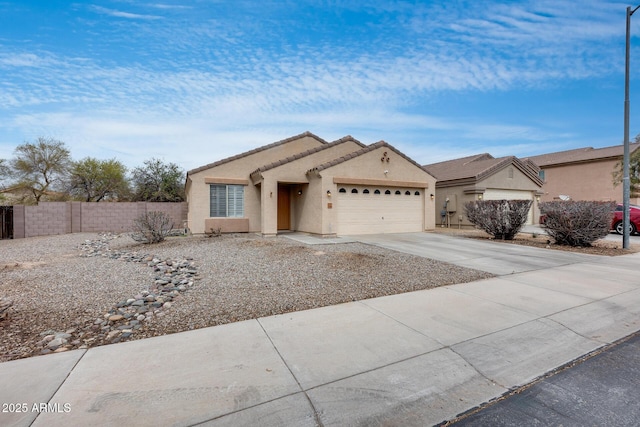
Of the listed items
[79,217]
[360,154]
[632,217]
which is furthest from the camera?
[79,217]

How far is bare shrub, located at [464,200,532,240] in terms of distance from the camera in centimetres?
1290

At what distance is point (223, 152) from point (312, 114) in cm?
1146

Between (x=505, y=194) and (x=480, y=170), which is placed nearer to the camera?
(x=480, y=170)

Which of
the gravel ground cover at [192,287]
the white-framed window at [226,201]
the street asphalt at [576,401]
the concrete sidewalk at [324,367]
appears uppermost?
the white-framed window at [226,201]

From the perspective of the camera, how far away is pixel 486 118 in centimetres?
2080

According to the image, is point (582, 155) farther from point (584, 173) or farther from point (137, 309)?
point (137, 309)

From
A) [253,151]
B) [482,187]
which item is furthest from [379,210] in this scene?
[482,187]

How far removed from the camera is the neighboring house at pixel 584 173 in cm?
2473

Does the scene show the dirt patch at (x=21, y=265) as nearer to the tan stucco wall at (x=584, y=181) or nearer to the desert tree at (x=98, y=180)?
the desert tree at (x=98, y=180)

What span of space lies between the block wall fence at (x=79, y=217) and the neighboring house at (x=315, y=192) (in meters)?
4.52

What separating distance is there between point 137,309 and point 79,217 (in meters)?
16.8

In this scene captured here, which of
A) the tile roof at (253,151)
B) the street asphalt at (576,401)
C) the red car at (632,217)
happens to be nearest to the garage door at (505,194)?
the red car at (632,217)

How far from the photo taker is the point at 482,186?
19297mm

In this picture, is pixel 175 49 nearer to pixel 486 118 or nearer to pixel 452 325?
pixel 452 325
